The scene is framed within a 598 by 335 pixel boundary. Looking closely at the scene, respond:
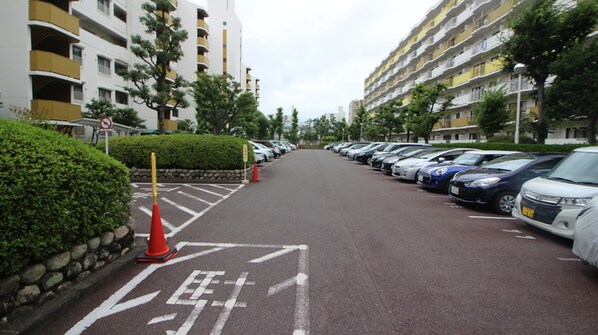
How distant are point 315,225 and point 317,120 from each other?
79.1 meters

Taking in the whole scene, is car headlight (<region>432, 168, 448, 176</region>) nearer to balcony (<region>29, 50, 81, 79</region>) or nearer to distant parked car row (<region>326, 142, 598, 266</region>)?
distant parked car row (<region>326, 142, 598, 266</region>)

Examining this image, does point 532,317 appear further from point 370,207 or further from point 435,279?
point 370,207

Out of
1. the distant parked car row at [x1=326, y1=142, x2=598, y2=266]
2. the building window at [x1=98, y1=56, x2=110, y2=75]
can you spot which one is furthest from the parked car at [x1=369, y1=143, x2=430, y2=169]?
the building window at [x1=98, y1=56, x2=110, y2=75]

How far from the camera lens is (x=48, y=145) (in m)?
3.13

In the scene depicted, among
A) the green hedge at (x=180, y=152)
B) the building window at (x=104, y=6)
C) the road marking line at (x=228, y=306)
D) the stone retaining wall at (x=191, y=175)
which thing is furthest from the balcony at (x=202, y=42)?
the road marking line at (x=228, y=306)

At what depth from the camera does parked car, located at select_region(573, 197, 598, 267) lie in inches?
134

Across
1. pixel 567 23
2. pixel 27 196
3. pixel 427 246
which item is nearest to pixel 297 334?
pixel 27 196

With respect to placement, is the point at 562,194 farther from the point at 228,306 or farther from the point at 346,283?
the point at 228,306

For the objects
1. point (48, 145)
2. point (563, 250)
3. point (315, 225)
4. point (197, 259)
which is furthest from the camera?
point (315, 225)

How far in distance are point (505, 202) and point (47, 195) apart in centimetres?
804

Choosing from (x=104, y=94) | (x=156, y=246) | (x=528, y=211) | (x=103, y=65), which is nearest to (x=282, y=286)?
(x=156, y=246)

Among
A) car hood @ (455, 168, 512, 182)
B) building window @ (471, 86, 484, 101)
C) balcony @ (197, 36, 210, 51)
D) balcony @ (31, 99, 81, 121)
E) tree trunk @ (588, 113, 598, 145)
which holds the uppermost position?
balcony @ (197, 36, 210, 51)

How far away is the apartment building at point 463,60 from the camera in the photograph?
78.5ft

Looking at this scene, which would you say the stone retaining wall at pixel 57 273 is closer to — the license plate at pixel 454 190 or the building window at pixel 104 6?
the license plate at pixel 454 190
